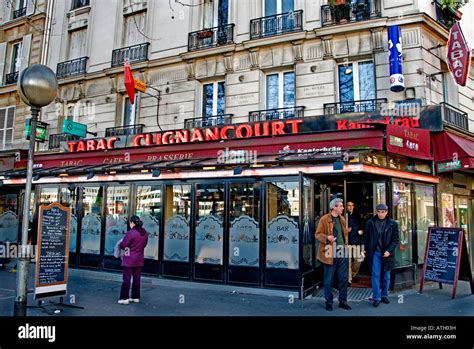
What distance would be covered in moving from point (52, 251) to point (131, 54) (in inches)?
362

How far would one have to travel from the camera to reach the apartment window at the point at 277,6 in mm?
11893

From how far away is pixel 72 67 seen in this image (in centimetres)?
1563

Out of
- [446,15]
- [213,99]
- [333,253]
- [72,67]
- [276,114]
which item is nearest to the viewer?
[333,253]

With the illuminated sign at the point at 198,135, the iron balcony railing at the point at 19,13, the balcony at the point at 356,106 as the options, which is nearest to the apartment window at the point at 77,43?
the iron balcony railing at the point at 19,13

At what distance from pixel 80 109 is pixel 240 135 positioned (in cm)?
765

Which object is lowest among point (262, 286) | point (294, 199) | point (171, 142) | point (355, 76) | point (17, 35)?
point (262, 286)

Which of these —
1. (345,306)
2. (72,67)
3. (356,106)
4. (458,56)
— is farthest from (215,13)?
(345,306)

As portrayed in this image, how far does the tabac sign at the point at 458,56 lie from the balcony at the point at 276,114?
12.9 ft

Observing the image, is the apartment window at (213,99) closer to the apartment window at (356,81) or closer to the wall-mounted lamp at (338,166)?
the apartment window at (356,81)

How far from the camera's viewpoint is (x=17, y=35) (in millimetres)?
17734

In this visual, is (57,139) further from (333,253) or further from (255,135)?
(333,253)
